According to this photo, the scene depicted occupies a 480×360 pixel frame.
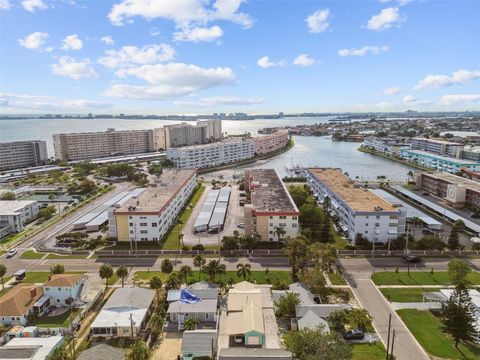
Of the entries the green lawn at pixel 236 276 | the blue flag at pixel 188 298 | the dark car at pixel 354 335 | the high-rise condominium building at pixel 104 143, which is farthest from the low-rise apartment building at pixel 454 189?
the high-rise condominium building at pixel 104 143

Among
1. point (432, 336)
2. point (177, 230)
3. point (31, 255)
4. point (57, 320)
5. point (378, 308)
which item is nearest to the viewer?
point (432, 336)

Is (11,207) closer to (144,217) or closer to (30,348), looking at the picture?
(144,217)

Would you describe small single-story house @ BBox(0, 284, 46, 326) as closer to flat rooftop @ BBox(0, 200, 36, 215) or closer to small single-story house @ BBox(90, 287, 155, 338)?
small single-story house @ BBox(90, 287, 155, 338)

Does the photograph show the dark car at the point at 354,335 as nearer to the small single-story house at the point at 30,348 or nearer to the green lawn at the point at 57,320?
the small single-story house at the point at 30,348

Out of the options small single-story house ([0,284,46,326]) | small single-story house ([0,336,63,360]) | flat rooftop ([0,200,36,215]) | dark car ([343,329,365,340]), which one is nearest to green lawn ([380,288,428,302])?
dark car ([343,329,365,340])

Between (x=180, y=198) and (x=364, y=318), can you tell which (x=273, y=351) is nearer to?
(x=364, y=318)

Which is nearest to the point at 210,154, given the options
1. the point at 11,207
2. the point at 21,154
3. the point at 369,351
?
the point at 21,154

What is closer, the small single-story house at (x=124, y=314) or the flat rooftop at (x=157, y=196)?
the small single-story house at (x=124, y=314)
